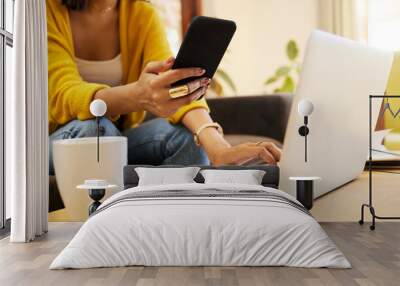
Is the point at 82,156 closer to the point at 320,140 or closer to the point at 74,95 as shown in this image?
the point at 74,95

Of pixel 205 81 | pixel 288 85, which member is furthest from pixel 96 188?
pixel 288 85

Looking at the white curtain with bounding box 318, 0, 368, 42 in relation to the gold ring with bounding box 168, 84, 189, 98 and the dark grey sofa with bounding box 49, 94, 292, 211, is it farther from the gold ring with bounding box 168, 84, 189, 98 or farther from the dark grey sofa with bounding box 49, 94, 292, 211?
the gold ring with bounding box 168, 84, 189, 98

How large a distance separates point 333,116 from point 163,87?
61.7 inches

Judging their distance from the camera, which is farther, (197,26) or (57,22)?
(57,22)

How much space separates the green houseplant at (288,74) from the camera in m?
5.72

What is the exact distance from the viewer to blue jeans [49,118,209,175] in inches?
222

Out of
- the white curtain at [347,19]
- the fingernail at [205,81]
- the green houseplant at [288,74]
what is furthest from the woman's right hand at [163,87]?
the white curtain at [347,19]

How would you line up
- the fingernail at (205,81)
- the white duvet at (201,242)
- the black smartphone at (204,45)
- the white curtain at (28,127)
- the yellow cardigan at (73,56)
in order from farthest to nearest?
the yellow cardigan at (73,56)
the fingernail at (205,81)
the black smartphone at (204,45)
the white curtain at (28,127)
the white duvet at (201,242)

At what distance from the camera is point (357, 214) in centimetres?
575

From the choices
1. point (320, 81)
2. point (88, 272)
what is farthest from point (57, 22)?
point (88, 272)

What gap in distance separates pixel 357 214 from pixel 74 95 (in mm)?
2837

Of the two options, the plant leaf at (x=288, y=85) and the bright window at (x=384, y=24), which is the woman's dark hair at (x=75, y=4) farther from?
the bright window at (x=384, y=24)

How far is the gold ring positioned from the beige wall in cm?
45

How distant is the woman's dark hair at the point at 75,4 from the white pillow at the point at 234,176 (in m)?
1.90
